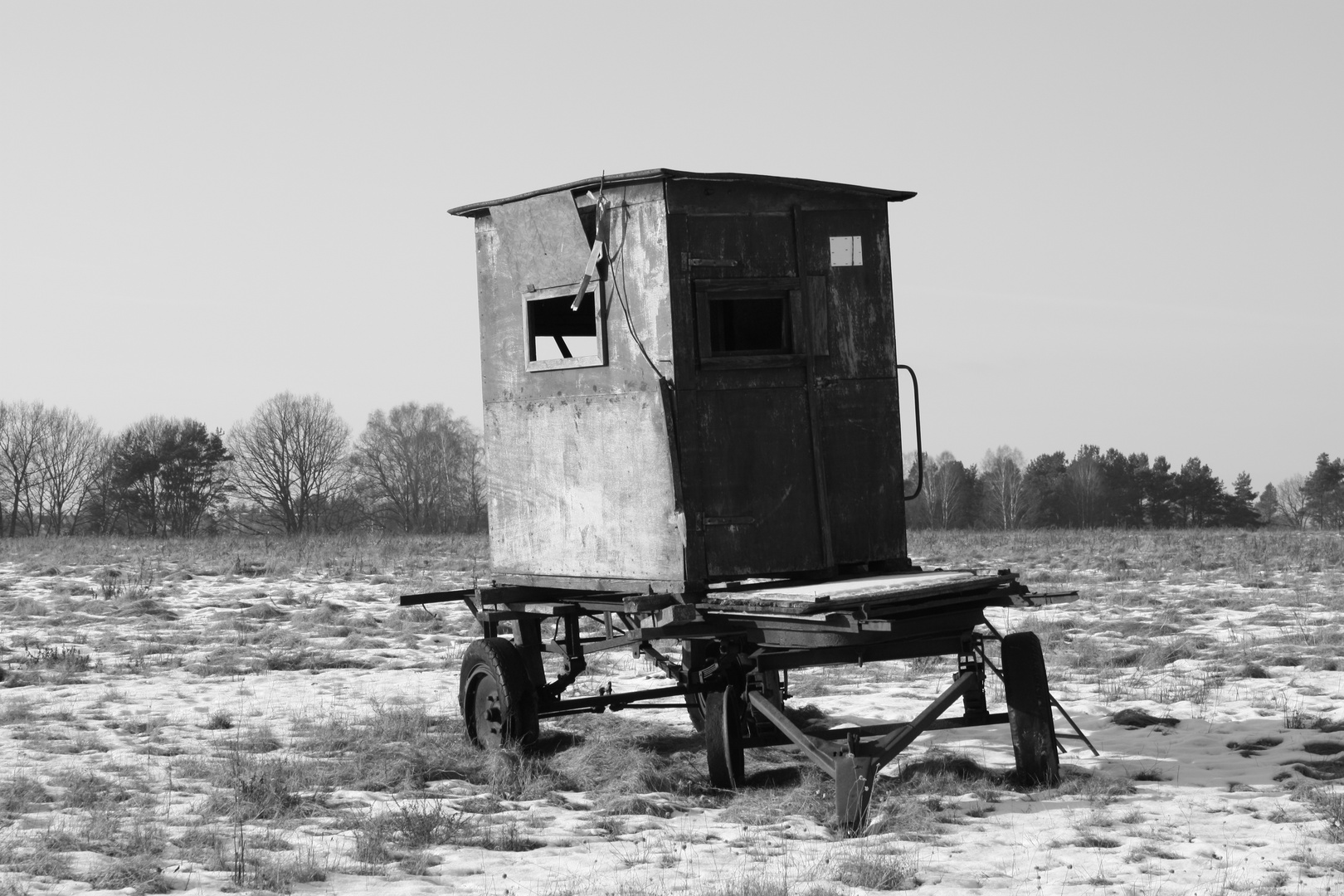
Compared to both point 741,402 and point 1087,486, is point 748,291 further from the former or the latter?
point 1087,486

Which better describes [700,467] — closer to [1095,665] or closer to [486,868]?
[486,868]

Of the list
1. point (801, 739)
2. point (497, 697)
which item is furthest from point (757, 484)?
point (497, 697)

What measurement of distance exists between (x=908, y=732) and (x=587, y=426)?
9.58 ft

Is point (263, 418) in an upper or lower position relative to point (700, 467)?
upper

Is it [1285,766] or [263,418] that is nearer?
[1285,766]

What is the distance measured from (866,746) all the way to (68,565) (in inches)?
920

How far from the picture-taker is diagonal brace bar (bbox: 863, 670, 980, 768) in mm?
7246

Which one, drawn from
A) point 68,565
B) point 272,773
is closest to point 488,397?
point 272,773

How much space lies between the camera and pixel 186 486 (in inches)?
2805

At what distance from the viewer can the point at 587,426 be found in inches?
344

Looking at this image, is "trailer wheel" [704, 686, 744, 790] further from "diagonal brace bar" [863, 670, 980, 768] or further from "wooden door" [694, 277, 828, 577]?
"diagonal brace bar" [863, 670, 980, 768]

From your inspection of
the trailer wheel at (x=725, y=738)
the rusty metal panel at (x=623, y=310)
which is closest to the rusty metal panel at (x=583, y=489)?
the rusty metal panel at (x=623, y=310)

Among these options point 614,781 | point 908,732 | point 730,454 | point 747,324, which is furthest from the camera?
point 747,324

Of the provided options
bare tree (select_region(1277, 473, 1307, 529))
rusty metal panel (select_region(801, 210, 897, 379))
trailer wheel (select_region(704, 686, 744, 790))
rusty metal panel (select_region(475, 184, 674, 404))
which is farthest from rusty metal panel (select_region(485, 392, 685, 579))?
bare tree (select_region(1277, 473, 1307, 529))
